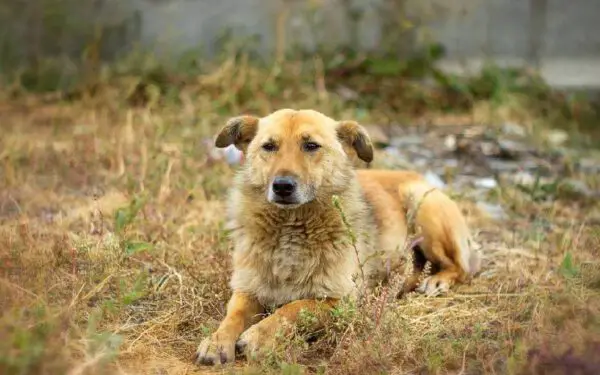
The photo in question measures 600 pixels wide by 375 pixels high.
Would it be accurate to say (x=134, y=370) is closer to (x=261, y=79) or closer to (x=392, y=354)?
(x=392, y=354)

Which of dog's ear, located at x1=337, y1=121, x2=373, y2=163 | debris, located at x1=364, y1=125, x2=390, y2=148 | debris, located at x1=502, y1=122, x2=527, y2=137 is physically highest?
dog's ear, located at x1=337, y1=121, x2=373, y2=163

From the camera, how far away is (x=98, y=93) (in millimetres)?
10031

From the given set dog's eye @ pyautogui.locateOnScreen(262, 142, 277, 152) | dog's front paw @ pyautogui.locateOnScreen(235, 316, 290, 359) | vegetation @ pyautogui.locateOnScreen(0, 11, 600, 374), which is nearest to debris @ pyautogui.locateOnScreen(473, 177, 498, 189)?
vegetation @ pyautogui.locateOnScreen(0, 11, 600, 374)

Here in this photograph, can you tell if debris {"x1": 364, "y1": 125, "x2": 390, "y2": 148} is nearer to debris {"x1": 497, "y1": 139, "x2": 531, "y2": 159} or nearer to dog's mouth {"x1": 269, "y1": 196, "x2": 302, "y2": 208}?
debris {"x1": 497, "y1": 139, "x2": 531, "y2": 159}

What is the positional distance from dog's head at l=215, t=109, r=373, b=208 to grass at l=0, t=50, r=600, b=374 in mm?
718

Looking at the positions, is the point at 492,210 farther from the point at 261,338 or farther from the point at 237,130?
the point at 261,338

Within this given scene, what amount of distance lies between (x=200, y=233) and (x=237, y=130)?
1.06 metres

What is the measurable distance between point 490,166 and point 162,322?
4925mm

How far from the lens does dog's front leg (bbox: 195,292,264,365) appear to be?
435cm

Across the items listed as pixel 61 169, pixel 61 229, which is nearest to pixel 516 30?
pixel 61 169

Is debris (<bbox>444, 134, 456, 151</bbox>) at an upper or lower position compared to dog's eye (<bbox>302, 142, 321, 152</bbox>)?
lower

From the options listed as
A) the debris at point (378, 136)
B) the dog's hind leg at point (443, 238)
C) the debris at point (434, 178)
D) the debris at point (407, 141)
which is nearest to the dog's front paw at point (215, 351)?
the dog's hind leg at point (443, 238)

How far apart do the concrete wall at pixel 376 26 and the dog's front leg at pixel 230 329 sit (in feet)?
21.6

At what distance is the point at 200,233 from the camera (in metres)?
6.18
